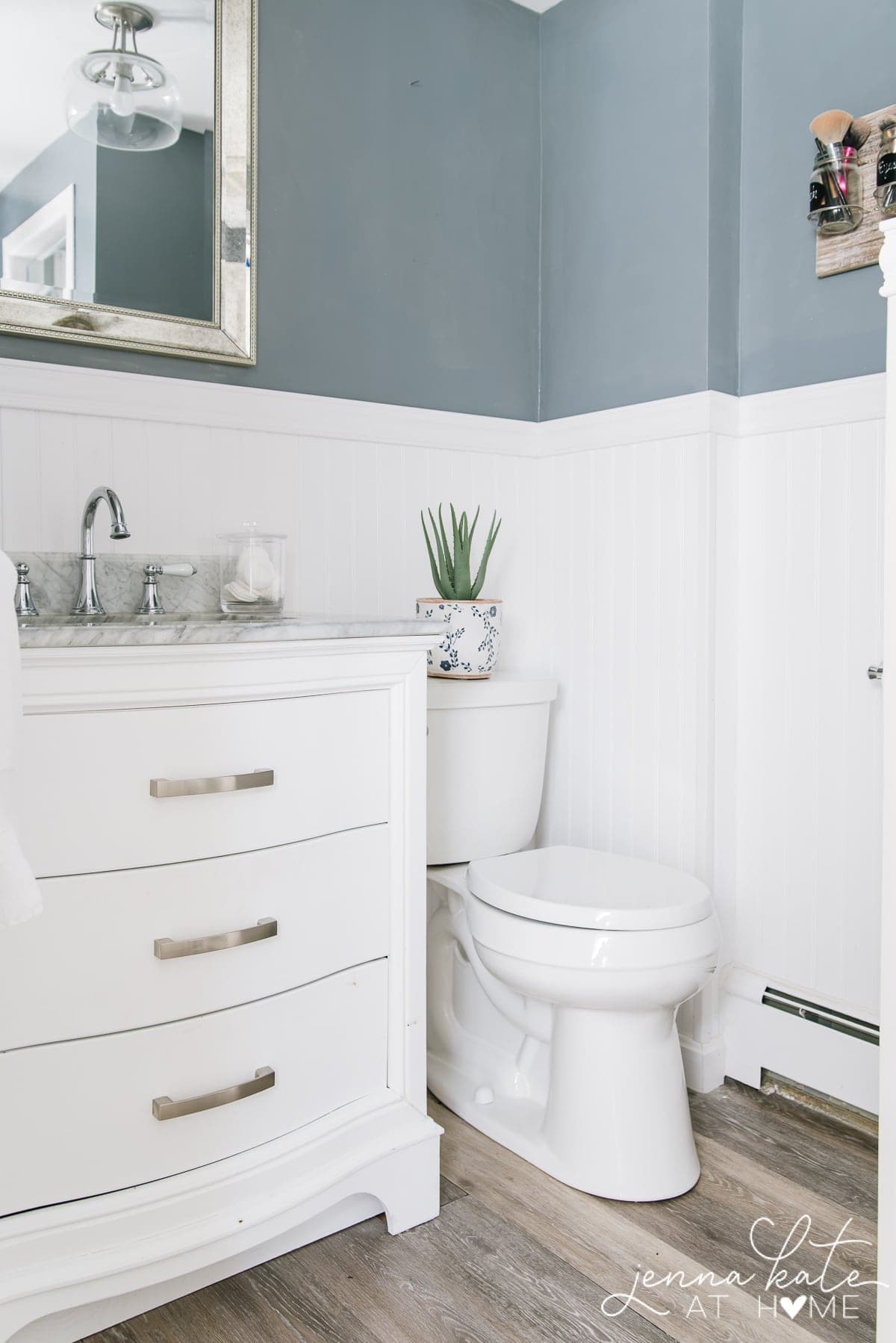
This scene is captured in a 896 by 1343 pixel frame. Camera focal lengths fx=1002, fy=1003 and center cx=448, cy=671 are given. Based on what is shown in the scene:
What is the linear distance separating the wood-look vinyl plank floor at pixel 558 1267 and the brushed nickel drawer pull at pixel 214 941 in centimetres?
47

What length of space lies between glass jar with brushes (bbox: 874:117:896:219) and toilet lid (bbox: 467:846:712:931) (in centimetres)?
112

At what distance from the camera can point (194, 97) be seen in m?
1.67

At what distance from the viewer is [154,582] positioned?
162 centimetres

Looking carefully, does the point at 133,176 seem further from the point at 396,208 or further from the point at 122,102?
the point at 396,208

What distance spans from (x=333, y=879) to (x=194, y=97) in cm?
131

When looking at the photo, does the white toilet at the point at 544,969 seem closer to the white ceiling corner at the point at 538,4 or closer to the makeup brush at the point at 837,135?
the makeup brush at the point at 837,135

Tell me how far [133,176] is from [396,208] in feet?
1.81

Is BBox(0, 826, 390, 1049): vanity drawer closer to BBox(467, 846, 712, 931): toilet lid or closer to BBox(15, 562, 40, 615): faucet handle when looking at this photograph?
A: BBox(467, 846, 712, 931): toilet lid

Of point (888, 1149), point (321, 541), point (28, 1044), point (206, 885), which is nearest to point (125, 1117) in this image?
point (28, 1044)

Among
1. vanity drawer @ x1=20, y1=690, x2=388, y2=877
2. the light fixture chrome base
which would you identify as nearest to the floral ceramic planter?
vanity drawer @ x1=20, y1=690, x2=388, y2=877

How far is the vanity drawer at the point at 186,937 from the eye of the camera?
1.12 m

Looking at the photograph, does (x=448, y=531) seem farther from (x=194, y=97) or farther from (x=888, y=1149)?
(x=888, y=1149)

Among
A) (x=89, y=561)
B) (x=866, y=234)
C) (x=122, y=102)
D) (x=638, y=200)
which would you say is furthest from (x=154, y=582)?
(x=866, y=234)

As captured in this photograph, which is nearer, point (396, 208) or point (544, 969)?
point (544, 969)
